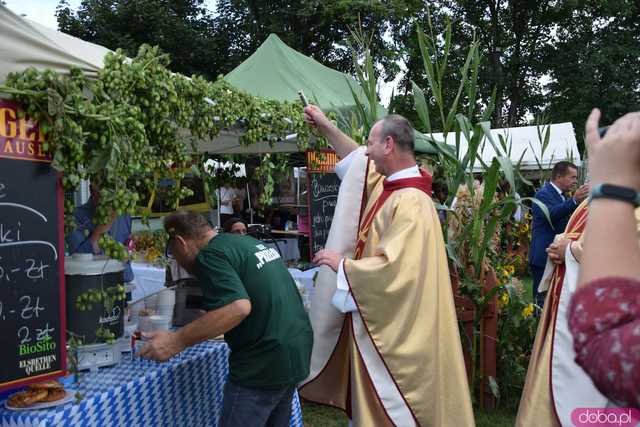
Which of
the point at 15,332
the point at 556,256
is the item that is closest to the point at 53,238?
the point at 15,332

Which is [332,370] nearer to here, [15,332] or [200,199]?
[15,332]

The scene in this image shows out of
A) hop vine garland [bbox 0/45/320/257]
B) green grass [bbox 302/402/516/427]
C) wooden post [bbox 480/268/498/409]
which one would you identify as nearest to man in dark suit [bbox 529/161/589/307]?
wooden post [bbox 480/268/498/409]

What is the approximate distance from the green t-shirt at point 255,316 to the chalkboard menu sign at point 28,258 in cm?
58

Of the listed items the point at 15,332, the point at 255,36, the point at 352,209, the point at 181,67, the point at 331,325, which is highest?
the point at 255,36

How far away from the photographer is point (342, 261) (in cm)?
274

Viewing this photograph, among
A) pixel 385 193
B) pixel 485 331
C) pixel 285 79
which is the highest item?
pixel 285 79

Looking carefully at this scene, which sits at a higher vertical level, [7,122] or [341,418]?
[7,122]

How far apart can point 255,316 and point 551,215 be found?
4047 millimetres

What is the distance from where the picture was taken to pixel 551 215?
5.55 metres

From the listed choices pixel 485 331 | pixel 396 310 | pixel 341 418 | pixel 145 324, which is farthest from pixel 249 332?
pixel 485 331

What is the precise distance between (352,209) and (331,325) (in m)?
0.65

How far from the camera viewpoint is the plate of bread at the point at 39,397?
7.15ft

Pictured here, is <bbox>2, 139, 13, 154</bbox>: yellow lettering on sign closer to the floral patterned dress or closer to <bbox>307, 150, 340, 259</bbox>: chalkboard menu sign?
the floral patterned dress

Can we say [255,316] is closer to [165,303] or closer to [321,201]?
[165,303]
